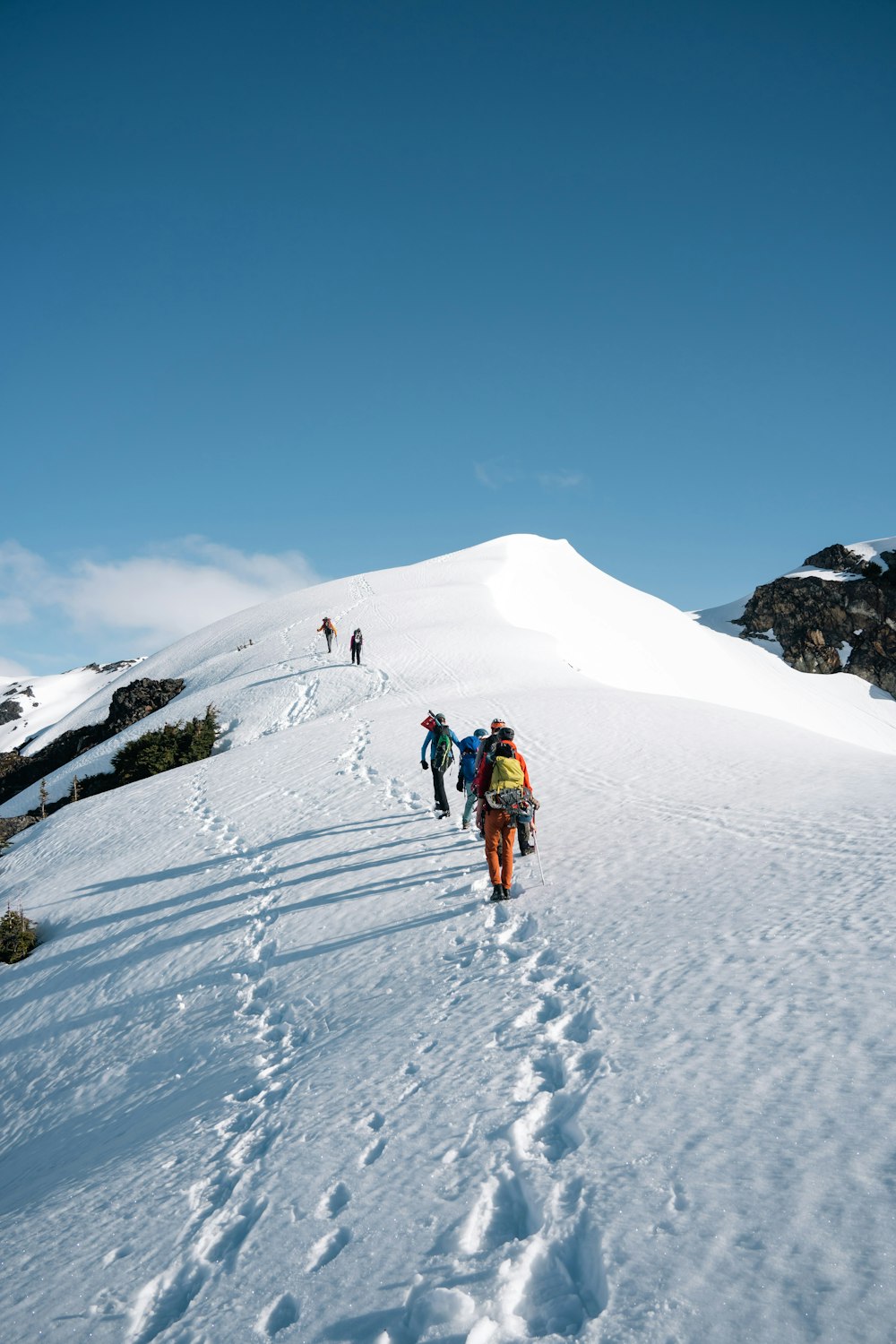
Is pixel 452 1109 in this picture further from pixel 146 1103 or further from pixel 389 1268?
pixel 146 1103

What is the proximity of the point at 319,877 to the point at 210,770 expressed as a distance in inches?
388

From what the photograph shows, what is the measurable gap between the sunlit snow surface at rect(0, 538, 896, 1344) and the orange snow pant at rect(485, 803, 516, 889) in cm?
37

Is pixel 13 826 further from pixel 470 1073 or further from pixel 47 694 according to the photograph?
pixel 47 694

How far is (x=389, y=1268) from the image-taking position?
3.53 metres

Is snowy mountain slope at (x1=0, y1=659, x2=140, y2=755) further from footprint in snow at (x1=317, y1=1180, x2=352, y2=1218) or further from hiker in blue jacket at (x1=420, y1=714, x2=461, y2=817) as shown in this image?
footprint in snow at (x1=317, y1=1180, x2=352, y2=1218)

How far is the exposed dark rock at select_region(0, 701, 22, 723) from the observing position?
82181 millimetres

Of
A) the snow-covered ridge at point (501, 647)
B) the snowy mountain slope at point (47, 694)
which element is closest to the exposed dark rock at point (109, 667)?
the snowy mountain slope at point (47, 694)

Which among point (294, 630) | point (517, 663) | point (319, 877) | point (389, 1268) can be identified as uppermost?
point (294, 630)

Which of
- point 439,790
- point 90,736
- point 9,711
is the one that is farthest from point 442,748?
point 9,711

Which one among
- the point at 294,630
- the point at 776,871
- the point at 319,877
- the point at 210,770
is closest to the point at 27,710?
the point at 294,630

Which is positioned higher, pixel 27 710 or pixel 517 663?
pixel 27 710

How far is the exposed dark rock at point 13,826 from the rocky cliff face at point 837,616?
68.2m

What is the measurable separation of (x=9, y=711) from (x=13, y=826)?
77.0 metres

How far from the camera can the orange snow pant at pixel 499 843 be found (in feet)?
26.8
